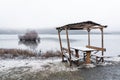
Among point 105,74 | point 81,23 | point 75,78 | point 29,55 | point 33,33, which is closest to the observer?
point 75,78

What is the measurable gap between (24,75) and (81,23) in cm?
432

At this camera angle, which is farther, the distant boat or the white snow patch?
the distant boat

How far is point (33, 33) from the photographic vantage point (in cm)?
4312

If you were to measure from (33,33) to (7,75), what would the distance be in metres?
36.3

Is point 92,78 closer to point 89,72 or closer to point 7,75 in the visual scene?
point 89,72

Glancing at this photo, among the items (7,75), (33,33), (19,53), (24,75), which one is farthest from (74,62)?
(33,33)

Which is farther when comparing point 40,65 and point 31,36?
point 31,36

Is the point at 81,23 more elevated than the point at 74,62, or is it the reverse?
the point at 81,23

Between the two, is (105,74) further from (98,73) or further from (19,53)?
(19,53)

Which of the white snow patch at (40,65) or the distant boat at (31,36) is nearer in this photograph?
the white snow patch at (40,65)

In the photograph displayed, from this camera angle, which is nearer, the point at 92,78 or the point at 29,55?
the point at 92,78

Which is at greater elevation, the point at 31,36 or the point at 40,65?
the point at 40,65

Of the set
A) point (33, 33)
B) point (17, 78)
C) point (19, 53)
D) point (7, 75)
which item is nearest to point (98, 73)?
point (17, 78)

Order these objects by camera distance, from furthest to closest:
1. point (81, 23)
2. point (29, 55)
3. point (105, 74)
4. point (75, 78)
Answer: point (29, 55)
point (81, 23)
point (105, 74)
point (75, 78)
